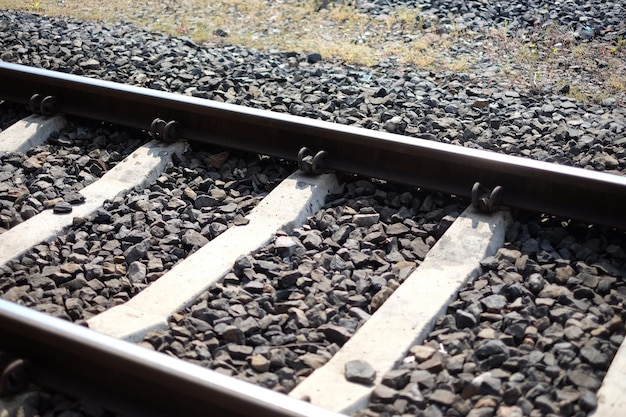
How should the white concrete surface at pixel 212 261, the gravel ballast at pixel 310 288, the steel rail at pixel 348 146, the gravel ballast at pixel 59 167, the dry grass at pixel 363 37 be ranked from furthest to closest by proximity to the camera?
the dry grass at pixel 363 37 → the gravel ballast at pixel 59 167 → the steel rail at pixel 348 146 → the white concrete surface at pixel 212 261 → the gravel ballast at pixel 310 288

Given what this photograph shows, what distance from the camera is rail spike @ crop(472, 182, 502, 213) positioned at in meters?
4.11

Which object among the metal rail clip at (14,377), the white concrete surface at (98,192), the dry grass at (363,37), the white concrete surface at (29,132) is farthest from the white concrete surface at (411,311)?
the white concrete surface at (29,132)

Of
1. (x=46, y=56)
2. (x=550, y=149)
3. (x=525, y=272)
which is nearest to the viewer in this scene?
(x=525, y=272)

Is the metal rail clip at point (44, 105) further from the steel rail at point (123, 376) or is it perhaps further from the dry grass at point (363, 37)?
the steel rail at point (123, 376)

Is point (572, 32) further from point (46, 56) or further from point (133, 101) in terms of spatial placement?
point (46, 56)

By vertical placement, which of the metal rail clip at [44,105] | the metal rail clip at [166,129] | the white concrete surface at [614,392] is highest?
the white concrete surface at [614,392]

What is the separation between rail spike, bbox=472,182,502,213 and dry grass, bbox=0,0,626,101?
75.3 inches

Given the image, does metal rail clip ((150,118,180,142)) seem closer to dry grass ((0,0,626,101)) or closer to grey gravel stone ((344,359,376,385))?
dry grass ((0,0,626,101))

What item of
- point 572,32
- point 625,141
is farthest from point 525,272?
point 572,32

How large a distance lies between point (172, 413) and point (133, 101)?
114 inches

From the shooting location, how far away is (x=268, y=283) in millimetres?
3770

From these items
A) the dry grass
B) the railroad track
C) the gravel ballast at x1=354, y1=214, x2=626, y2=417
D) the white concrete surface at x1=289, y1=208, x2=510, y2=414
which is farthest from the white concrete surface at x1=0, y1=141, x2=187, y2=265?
the dry grass

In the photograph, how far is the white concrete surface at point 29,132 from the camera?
533 cm

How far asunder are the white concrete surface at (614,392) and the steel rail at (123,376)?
3.15ft
